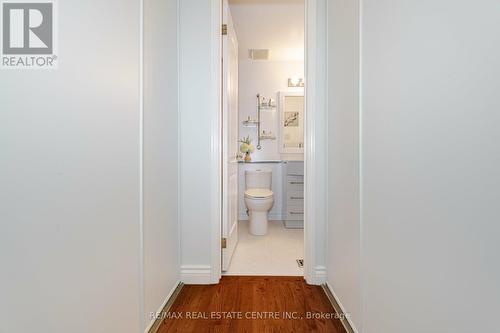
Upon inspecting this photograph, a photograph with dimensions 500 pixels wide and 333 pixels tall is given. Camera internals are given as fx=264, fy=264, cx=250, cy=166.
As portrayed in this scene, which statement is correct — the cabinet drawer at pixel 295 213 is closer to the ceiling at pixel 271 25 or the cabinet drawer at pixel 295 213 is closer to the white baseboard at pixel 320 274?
the white baseboard at pixel 320 274

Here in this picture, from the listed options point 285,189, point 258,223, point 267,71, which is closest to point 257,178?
point 285,189

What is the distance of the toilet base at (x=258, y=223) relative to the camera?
329 centimetres

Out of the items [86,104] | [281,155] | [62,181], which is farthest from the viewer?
[281,155]

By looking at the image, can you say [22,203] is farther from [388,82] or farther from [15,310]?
[388,82]

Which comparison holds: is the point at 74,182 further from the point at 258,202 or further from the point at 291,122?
the point at 291,122

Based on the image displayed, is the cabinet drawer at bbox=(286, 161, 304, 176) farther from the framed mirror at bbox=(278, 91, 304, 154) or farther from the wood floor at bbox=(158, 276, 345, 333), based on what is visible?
the wood floor at bbox=(158, 276, 345, 333)

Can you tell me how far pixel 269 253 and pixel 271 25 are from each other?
2.60 m

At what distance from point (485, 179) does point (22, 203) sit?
1148 millimetres

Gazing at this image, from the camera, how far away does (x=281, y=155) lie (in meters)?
4.29

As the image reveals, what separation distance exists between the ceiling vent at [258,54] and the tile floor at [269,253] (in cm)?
256

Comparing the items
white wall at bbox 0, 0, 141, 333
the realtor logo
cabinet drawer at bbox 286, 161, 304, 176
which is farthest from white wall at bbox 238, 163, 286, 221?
the realtor logo

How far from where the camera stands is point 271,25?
3.15 metres

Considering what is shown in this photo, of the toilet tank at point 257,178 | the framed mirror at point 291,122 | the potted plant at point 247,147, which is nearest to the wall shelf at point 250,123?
the potted plant at point 247,147

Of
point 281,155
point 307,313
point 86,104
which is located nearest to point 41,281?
point 86,104
